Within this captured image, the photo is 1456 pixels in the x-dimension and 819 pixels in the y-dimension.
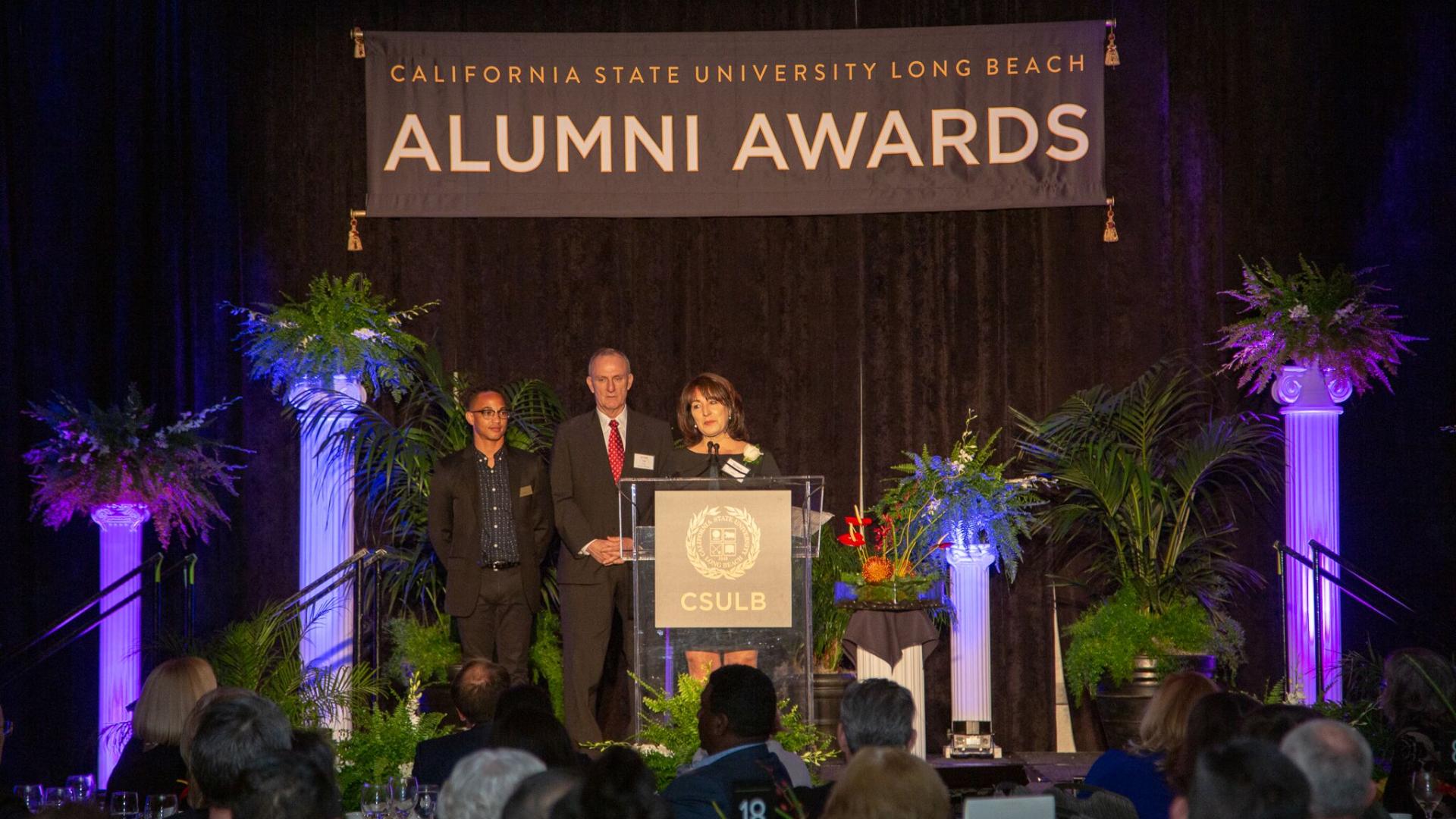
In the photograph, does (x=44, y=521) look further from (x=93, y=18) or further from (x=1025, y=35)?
(x=1025, y=35)

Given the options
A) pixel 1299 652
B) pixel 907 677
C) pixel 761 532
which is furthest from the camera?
pixel 1299 652

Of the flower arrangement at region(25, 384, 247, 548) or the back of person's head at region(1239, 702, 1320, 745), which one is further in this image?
the flower arrangement at region(25, 384, 247, 548)

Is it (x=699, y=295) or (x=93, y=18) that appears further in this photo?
(x=699, y=295)

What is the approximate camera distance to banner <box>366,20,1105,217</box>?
26.7ft

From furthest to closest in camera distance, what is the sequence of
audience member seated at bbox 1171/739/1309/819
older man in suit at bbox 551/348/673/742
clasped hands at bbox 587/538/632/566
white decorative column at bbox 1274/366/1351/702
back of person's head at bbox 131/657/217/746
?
1. white decorative column at bbox 1274/366/1351/702
2. older man in suit at bbox 551/348/673/742
3. clasped hands at bbox 587/538/632/566
4. back of person's head at bbox 131/657/217/746
5. audience member seated at bbox 1171/739/1309/819

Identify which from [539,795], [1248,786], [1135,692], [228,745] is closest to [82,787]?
[228,745]

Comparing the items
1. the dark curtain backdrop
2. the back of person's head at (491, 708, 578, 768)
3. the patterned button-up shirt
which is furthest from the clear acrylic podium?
the dark curtain backdrop

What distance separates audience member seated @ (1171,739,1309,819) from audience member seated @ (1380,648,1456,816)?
1944mm

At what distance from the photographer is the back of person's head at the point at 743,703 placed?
372cm

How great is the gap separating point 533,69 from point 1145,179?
10.4 ft

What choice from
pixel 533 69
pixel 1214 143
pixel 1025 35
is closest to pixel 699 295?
pixel 533 69

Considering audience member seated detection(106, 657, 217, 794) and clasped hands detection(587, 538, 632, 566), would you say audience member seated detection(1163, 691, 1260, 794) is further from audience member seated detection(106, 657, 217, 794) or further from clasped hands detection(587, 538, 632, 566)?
clasped hands detection(587, 538, 632, 566)

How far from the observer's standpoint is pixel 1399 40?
7504 millimetres

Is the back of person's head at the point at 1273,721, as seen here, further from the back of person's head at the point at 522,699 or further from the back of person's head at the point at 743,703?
the back of person's head at the point at 522,699
